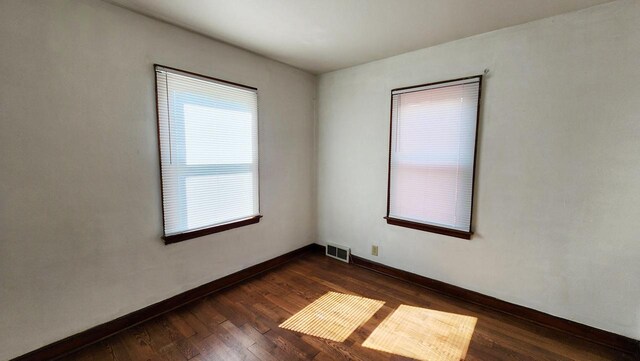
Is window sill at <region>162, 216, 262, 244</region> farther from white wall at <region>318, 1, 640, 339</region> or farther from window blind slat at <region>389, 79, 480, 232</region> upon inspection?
white wall at <region>318, 1, 640, 339</region>

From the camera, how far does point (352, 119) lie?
3059 mm

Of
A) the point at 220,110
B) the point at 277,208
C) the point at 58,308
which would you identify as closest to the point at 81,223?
the point at 58,308

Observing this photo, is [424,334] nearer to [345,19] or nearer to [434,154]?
[434,154]

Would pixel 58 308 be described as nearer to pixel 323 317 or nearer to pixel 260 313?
pixel 260 313

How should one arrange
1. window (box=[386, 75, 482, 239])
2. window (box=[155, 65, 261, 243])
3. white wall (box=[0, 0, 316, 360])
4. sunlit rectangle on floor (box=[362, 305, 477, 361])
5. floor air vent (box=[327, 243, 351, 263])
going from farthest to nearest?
floor air vent (box=[327, 243, 351, 263])
window (box=[386, 75, 482, 239])
window (box=[155, 65, 261, 243])
sunlit rectangle on floor (box=[362, 305, 477, 361])
white wall (box=[0, 0, 316, 360])

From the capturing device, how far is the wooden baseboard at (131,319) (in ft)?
5.37

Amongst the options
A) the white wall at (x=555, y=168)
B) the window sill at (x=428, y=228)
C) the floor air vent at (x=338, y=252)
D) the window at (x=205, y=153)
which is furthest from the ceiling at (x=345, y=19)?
the floor air vent at (x=338, y=252)

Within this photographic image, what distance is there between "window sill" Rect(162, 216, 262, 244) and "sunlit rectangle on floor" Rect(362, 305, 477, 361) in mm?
1582

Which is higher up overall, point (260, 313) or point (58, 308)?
point (58, 308)

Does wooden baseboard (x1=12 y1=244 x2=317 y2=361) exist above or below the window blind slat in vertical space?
below

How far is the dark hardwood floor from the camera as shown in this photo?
1710 mm

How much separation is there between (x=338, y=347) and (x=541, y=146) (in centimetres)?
217

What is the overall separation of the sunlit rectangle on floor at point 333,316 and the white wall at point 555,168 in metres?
0.79

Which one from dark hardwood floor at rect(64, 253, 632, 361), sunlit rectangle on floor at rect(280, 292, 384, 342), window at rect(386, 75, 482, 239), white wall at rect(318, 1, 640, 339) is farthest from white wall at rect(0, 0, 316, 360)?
white wall at rect(318, 1, 640, 339)
